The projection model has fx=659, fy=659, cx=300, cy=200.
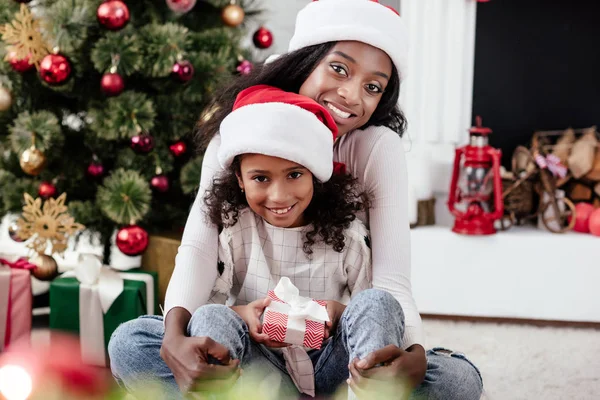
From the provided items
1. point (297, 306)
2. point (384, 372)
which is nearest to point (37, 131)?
point (297, 306)

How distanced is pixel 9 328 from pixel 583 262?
5.83ft

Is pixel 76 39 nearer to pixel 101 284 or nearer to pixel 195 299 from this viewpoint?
pixel 101 284

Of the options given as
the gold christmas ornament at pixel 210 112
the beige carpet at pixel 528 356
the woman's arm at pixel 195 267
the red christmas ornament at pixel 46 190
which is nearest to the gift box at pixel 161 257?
the red christmas ornament at pixel 46 190

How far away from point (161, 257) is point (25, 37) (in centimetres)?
73

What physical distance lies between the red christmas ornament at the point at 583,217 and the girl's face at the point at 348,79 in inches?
52.3

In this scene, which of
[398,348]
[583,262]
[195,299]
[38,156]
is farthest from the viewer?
[583,262]

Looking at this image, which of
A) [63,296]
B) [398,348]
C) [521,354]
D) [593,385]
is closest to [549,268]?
[521,354]

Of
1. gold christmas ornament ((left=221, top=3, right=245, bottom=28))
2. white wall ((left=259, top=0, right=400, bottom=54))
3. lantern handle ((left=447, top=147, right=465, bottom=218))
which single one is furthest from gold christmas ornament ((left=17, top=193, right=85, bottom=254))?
lantern handle ((left=447, top=147, right=465, bottom=218))

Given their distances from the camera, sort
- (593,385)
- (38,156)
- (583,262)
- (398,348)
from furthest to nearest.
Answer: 1. (583,262)
2. (38,156)
3. (593,385)
4. (398,348)

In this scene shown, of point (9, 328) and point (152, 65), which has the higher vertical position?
point (152, 65)

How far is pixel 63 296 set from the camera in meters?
1.75

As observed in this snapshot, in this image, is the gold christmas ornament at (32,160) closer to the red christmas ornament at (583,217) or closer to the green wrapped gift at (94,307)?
the green wrapped gift at (94,307)

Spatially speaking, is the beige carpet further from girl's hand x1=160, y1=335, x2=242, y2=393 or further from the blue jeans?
girl's hand x1=160, y1=335, x2=242, y2=393

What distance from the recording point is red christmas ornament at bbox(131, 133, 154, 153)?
186cm
